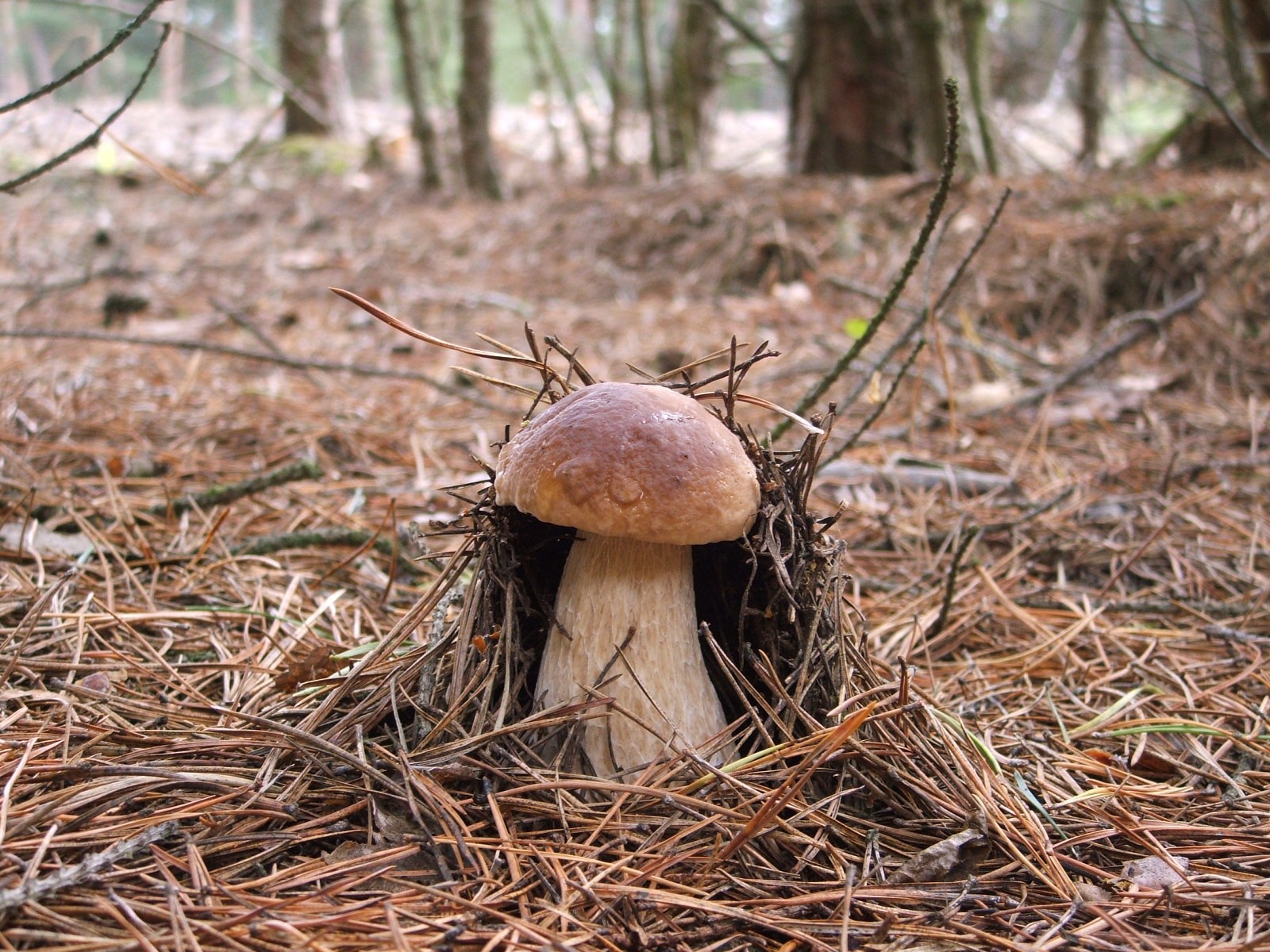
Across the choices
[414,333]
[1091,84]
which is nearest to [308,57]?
[1091,84]

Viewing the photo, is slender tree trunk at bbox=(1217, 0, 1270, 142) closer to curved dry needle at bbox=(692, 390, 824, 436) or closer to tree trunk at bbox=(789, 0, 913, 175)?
tree trunk at bbox=(789, 0, 913, 175)

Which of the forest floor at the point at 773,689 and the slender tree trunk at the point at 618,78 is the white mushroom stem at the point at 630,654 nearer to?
the forest floor at the point at 773,689

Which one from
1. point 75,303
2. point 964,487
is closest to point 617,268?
point 75,303

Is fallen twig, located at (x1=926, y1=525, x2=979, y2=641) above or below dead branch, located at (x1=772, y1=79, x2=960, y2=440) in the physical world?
below

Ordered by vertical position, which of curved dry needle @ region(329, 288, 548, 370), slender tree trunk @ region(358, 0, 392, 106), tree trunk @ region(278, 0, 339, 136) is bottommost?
curved dry needle @ region(329, 288, 548, 370)

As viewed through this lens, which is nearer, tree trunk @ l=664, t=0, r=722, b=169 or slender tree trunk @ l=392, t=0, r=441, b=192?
slender tree trunk @ l=392, t=0, r=441, b=192

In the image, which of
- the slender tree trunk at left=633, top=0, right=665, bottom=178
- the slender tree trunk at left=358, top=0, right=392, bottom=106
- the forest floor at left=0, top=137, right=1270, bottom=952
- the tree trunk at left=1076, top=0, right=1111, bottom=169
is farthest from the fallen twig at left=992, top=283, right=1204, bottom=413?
the slender tree trunk at left=358, top=0, right=392, bottom=106

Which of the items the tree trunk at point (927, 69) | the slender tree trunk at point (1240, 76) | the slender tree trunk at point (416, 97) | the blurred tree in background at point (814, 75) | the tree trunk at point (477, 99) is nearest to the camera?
the slender tree trunk at point (1240, 76)

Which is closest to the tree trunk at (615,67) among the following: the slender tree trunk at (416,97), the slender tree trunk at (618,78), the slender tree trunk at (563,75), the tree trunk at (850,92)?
the slender tree trunk at (618,78)
